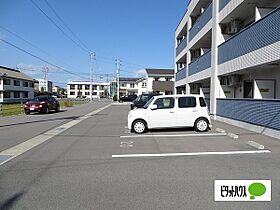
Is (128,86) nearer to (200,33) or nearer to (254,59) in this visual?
(200,33)

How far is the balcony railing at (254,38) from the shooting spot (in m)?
11.1

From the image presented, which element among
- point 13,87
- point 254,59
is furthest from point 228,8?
point 13,87

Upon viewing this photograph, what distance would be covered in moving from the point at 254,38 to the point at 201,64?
32.4 feet

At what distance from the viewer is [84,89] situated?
142 m

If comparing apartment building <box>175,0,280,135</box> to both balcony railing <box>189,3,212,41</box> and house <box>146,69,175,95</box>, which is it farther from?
house <box>146,69,175,95</box>

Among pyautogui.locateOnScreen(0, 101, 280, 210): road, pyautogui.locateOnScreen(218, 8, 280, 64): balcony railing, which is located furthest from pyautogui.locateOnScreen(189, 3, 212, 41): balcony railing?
pyautogui.locateOnScreen(0, 101, 280, 210): road

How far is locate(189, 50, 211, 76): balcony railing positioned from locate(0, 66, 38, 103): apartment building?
4485 centimetres

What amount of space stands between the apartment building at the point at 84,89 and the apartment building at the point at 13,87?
203ft

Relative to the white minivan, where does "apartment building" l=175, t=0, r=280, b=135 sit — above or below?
above

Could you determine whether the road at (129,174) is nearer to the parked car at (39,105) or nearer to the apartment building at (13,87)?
the parked car at (39,105)

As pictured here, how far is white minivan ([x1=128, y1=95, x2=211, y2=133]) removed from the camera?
13.4 m

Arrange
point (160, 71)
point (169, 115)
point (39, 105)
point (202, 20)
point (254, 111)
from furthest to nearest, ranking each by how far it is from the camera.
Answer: point (160, 71) < point (39, 105) < point (202, 20) < point (169, 115) < point (254, 111)

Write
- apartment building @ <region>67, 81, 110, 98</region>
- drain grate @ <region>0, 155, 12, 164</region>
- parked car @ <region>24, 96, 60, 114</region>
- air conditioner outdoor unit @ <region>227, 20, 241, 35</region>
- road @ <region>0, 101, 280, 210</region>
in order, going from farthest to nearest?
1. apartment building @ <region>67, 81, 110, 98</region>
2. parked car @ <region>24, 96, 60, 114</region>
3. air conditioner outdoor unit @ <region>227, 20, 241, 35</region>
4. drain grate @ <region>0, 155, 12, 164</region>
5. road @ <region>0, 101, 280, 210</region>

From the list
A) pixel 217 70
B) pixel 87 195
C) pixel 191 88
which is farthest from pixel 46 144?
pixel 191 88
